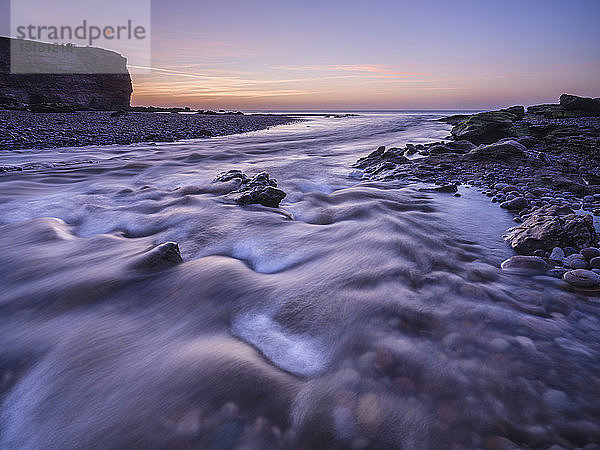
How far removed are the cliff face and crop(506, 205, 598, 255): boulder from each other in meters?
46.4

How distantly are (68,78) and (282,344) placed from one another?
59.3 m

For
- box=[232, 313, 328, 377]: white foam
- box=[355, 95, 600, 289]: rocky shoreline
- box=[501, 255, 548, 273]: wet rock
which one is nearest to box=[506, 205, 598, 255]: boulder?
box=[355, 95, 600, 289]: rocky shoreline

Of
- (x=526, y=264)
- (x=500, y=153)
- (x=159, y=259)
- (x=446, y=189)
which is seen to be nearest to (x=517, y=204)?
(x=446, y=189)

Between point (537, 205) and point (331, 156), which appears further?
point (331, 156)

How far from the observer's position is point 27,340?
181 centimetres

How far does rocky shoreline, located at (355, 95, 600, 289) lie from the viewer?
258 cm

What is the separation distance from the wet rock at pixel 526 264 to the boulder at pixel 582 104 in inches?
1246

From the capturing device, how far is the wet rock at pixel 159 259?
263cm

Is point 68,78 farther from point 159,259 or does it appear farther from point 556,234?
point 556,234

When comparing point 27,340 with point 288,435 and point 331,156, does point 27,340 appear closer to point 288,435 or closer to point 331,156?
point 288,435

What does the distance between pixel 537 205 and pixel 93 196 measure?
6.17 meters

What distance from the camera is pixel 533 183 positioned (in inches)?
204

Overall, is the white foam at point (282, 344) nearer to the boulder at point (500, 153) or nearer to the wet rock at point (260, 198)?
the wet rock at point (260, 198)

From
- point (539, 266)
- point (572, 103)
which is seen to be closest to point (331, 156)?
point (539, 266)
